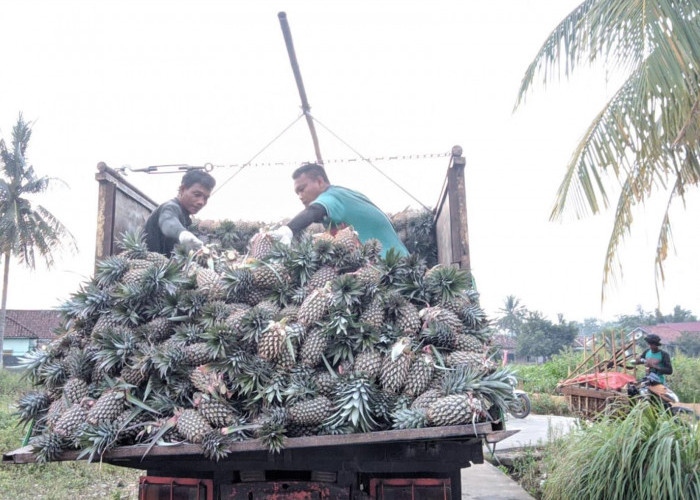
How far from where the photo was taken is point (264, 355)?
7.71ft

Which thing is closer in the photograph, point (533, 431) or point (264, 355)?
point (264, 355)

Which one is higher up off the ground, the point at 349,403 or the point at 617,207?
the point at 617,207

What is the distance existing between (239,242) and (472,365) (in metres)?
2.93

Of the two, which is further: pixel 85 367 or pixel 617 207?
pixel 617 207

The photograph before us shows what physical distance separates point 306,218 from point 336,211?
247mm

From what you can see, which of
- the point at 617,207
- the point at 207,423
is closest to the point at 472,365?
the point at 207,423

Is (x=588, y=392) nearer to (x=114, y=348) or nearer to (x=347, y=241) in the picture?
(x=347, y=241)

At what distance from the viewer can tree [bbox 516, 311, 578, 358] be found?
1875 inches

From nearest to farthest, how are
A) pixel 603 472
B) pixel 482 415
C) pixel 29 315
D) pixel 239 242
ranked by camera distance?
1. pixel 482 415
2. pixel 603 472
3. pixel 239 242
4. pixel 29 315

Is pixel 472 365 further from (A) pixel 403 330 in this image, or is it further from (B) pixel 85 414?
(B) pixel 85 414

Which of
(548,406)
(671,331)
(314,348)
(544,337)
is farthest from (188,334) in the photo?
(671,331)

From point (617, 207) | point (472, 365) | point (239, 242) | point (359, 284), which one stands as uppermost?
point (617, 207)

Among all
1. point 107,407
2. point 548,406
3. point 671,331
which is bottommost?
point 548,406

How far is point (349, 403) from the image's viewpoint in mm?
2143
